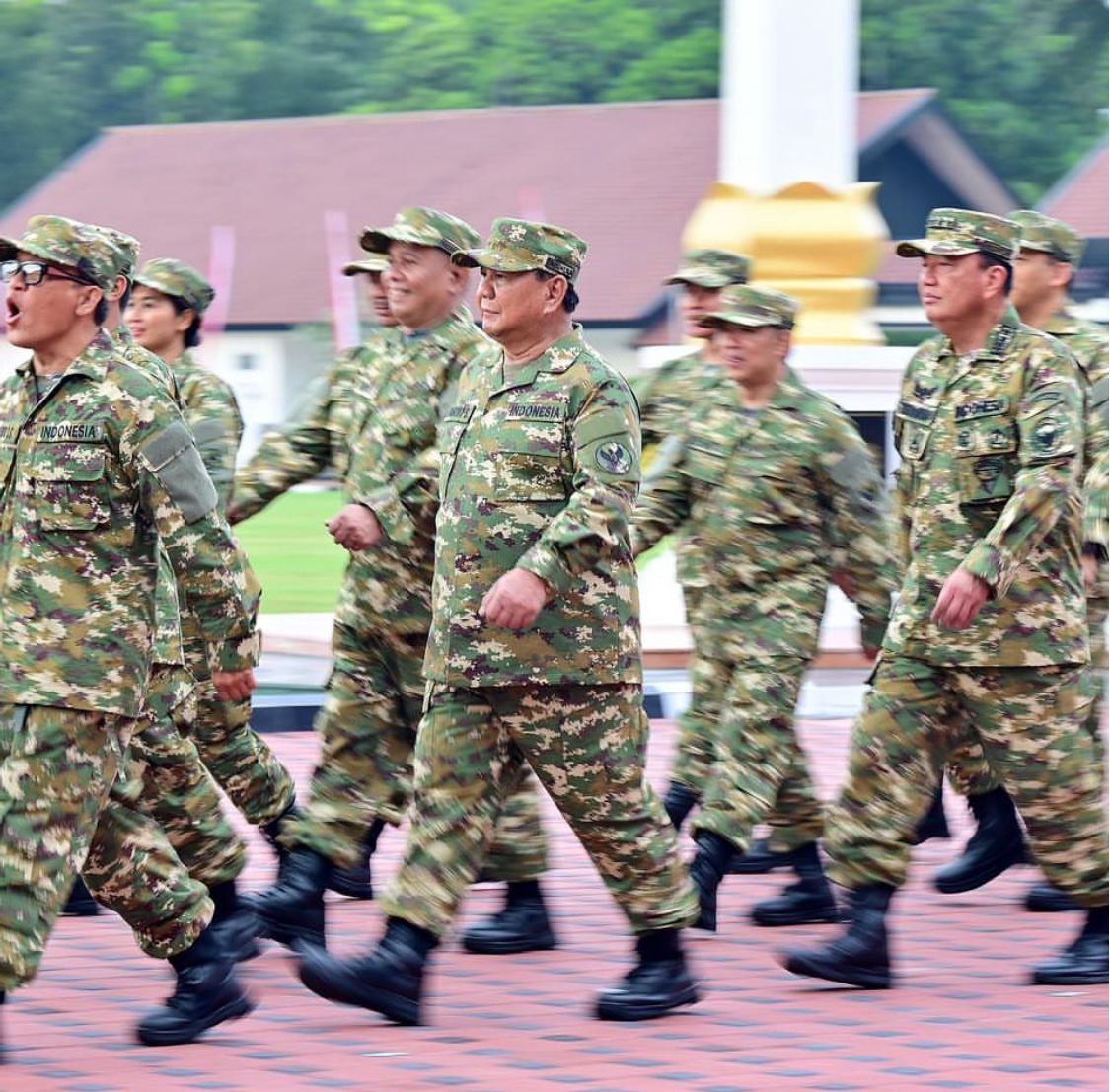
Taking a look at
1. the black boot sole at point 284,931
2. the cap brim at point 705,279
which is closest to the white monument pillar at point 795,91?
the cap brim at point 705,279

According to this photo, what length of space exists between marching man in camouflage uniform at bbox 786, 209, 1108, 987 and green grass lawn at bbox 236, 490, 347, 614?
920 centimetres

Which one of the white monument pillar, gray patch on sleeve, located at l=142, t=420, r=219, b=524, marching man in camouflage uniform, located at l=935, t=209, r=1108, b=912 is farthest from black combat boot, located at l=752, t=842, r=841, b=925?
the white monument pillar

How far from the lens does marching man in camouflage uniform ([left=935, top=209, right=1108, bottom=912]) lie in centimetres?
879

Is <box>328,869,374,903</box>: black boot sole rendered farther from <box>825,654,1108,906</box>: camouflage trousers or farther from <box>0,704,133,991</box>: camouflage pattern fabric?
<box>0,704,133,991</box>: camouflage pattern fabric

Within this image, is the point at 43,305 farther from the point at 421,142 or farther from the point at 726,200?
the point at 421,142

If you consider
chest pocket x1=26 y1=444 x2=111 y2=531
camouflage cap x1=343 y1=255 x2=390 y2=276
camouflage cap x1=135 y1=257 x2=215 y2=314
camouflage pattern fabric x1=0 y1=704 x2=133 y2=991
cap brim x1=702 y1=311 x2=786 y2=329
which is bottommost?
camouflage pattern fabric x1=0 y1=704 x2=133 y2=991

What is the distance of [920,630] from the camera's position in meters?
7.25

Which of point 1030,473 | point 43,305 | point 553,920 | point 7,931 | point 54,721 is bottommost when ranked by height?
point 553,920

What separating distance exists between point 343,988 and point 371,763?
1323 mm

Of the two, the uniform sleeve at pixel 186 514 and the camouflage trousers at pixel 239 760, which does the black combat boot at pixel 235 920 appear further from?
the uniform sleeve at pixel 186 514

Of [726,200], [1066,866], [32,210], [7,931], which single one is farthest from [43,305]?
[32,210]

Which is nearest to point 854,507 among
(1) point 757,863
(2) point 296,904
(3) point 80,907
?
(1) point 757,863

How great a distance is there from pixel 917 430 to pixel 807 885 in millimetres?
1610

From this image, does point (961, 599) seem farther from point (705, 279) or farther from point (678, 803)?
point (705, 279)
